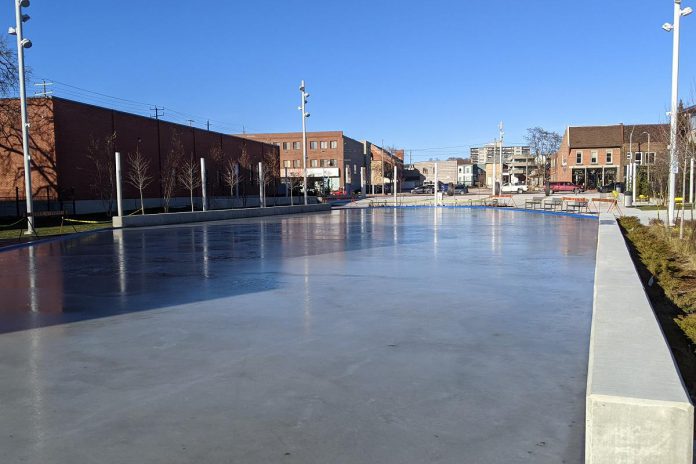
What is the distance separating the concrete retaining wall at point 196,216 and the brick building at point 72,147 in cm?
827

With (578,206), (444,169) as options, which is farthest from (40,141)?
(444,169)

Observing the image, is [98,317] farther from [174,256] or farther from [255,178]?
[255,178]

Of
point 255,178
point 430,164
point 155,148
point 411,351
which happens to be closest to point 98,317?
point 411,351

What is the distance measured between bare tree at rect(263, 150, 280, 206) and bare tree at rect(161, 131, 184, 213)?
1513 centimetres

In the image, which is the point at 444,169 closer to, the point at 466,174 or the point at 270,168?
the point at 466,174

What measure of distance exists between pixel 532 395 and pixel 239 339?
136 inches

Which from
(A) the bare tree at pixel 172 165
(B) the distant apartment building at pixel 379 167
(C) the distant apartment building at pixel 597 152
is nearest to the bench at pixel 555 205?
(A) the bare tree at pixel 172 165

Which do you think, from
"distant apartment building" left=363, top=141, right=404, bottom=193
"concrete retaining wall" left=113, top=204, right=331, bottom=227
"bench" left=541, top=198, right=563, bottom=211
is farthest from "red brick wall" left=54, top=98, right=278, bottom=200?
"distant apartment building" left=363, top=141, right=404, bottom=193

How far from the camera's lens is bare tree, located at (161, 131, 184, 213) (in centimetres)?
4481

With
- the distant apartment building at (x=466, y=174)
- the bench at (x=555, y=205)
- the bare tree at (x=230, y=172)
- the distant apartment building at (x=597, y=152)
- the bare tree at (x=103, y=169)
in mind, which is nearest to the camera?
the bare tree at (x=103, y=169)

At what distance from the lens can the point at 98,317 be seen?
8.13 metres

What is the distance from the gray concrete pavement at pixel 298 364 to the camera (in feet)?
13.3

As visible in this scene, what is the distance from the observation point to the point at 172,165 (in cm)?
4584

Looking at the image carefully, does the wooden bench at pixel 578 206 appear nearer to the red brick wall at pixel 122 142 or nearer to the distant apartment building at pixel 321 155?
the red brick wall at pixel 122 142
